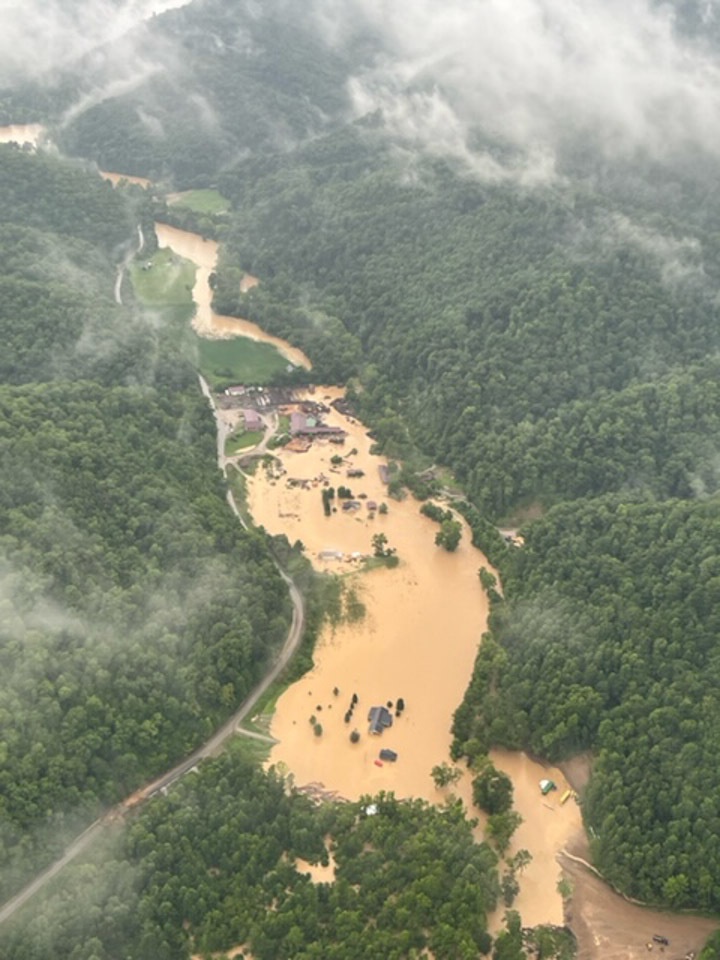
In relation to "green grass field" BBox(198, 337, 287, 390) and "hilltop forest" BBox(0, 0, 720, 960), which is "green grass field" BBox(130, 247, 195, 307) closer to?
"hilltop forest" BBox(0, 0, 720, 960)

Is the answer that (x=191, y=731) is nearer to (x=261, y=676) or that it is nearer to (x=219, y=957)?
(x=261, y=676)

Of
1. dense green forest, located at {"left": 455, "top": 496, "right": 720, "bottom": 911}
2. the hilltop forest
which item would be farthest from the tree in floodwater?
dense green forest, located at {"left": 455, "top": 496, "right": 720, "bottom": 911}

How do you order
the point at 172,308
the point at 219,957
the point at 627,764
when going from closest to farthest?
the point at 219,957
the point at 627,764
the point at 172,308

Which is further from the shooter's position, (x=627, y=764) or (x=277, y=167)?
(x=277, y=167)

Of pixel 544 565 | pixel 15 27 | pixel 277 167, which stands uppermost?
pixel 544 565

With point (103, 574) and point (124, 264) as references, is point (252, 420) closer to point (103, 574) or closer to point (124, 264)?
point (103, 574)

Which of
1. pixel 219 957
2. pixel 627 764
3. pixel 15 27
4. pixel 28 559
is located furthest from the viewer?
pixel 15 27

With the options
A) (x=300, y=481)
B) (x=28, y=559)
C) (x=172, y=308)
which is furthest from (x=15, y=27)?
(x=28, y=559)

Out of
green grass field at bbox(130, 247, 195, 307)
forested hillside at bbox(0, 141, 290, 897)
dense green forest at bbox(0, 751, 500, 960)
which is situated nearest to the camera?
dense green forest at bbox(0, 751, 500, 960)
